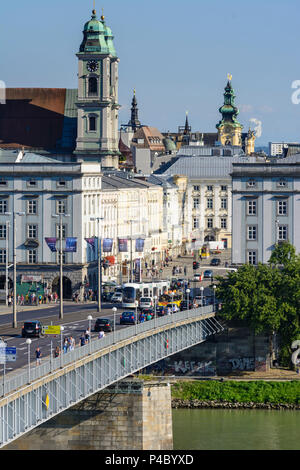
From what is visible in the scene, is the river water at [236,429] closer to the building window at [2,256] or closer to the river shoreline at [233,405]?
the river shoreline at [233,405]

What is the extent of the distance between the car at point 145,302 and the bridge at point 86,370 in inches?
346

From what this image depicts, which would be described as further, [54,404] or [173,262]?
[173,262]

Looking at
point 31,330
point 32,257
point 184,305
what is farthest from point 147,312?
point 32,257

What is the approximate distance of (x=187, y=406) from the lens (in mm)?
122000

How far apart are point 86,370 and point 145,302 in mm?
40127

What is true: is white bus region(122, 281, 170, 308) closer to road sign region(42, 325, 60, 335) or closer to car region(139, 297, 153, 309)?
car region(139, 297, 153, 309)

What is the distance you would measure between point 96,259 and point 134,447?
56.7m

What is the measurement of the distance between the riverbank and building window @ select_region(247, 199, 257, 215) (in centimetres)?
2797

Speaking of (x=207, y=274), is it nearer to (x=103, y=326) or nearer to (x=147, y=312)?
(x=147, y=312)

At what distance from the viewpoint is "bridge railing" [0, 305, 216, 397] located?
3278 inches

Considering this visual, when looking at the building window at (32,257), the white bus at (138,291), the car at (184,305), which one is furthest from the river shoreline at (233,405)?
the building window at (32,257)
